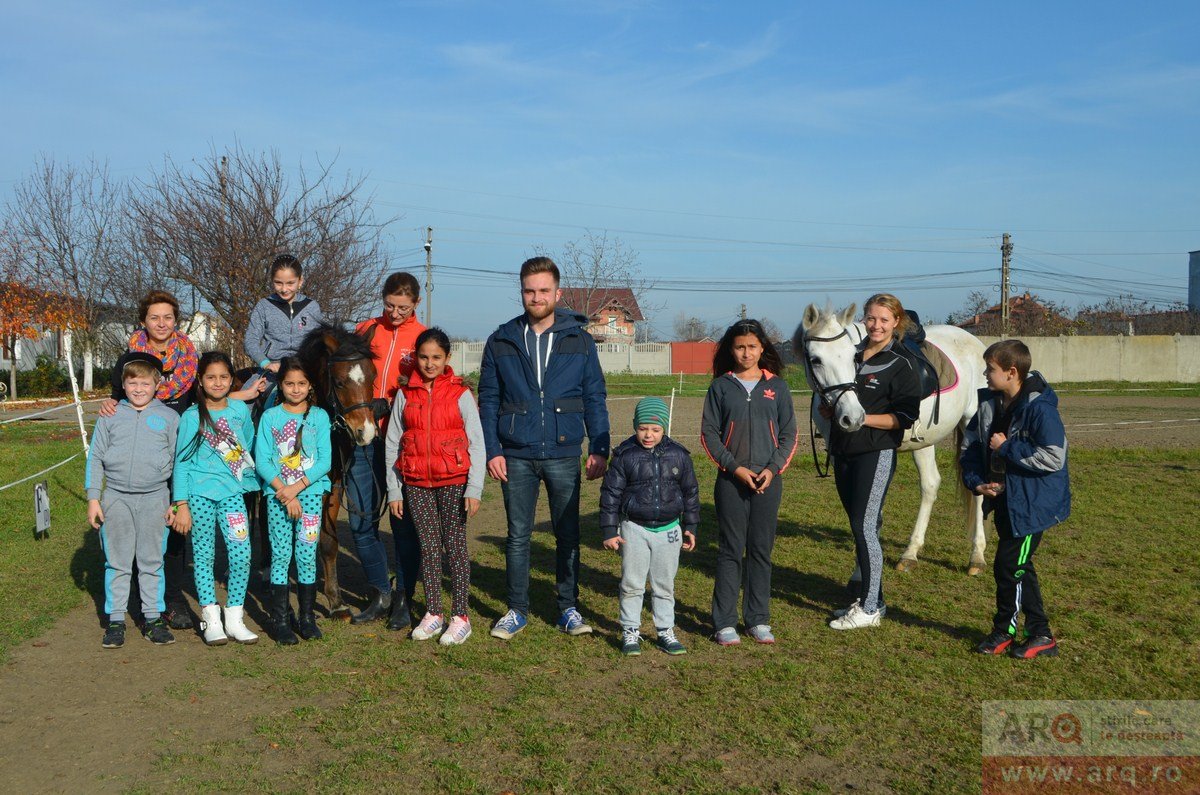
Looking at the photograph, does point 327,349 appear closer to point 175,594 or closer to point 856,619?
point 175,594

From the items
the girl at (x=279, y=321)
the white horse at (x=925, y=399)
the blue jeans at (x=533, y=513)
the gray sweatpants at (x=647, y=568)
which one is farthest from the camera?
the girl at (x=279, y=321)

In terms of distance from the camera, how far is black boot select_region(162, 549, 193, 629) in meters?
5.36

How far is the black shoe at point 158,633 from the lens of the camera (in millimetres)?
4996

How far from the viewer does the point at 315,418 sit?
5008 mm

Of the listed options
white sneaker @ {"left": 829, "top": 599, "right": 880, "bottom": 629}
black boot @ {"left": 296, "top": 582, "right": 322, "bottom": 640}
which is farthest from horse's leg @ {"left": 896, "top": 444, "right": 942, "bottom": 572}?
black boot @ {"left": 296, "top": 582, "right": 322, "bottom": 640}

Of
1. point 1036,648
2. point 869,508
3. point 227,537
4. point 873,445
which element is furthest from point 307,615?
point 1036,648

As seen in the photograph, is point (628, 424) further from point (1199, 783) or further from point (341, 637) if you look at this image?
point (1199, 783)

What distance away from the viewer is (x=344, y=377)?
4980 mm

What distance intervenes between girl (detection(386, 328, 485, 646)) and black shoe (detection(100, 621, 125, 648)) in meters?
1.65

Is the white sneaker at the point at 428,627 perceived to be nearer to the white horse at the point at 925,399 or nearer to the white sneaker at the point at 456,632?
the white sneaker at the point at 456,632

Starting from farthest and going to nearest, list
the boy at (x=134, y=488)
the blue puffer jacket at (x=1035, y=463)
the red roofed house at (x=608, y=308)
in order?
1. the red roofed house at (x=608, y=308)
2. the boy at (x=134, y=488)
3. the blue puffer jacket at (x=1035, y=463)

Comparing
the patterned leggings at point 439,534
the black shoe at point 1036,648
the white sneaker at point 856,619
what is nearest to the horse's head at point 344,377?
the patterned leggings at point 439,534

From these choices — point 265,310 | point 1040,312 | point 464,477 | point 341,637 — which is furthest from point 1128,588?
point 1040,312

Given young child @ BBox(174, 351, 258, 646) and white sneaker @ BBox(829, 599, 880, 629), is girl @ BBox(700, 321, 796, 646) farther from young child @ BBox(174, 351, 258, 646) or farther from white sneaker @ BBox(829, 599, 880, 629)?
young child @ BBox(174, 351, 258, 646)
